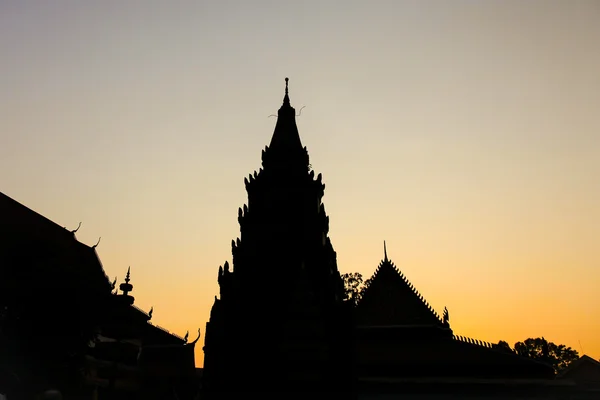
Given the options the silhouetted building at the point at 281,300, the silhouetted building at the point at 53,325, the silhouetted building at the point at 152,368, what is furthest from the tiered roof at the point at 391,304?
the silhouetted building at the point at 53,325

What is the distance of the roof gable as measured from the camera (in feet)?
103

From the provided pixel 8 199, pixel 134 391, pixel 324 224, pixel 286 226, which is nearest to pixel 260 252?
pixel 286 226

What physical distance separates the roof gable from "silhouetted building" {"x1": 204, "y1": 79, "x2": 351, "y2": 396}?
23.0 feet

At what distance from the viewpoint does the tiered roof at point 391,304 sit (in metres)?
31.4

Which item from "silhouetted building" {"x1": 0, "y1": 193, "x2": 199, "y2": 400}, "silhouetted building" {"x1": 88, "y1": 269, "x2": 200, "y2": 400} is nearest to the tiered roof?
"silhouetted building" {"x1": 88, "y1": 269, "x2": 200, "y2": 400}

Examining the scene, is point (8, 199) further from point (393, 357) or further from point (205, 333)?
point (393, 357)

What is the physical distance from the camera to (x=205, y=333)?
25.0 meters

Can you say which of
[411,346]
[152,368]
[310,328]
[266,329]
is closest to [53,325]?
[266,329]

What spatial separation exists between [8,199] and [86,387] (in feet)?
38.5

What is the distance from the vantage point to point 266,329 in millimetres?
23641

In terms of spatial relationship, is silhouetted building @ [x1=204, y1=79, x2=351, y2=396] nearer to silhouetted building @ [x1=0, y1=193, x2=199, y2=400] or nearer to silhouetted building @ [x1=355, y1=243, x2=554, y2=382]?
silhouetted building @ [x1=0, y1=193, x2=199, y2=400]

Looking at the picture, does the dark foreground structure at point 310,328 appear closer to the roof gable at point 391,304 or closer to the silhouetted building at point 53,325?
the roof gable at point 391,304

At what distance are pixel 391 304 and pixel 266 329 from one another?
1118 cm

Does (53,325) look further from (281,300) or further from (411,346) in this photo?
(411,346)
